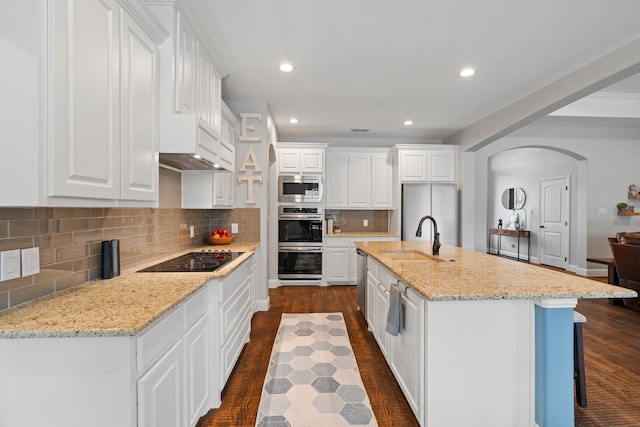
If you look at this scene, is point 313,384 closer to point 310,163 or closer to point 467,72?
point 467,72

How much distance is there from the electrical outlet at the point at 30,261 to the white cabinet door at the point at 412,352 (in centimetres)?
188

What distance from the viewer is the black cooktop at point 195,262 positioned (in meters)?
2.11

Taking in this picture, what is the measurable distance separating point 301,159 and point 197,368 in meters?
3.92

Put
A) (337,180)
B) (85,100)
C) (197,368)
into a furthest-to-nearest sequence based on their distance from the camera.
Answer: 1. (337,180)
2. (197,368)
3. (85,100)

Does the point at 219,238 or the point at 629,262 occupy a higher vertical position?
the point at 219,238

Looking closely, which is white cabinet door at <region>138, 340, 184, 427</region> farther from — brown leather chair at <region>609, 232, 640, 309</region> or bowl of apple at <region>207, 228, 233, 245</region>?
brown leather chair at <region>609, 232, 640, 309</region>

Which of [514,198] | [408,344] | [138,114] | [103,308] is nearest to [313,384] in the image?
[408,344]

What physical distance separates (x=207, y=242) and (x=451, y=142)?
473 cm

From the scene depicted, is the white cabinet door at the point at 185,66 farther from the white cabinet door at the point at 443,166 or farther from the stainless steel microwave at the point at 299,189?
the white cabinet door at the point at 443,166

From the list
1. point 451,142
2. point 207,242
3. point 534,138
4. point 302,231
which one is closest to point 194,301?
point 207,242

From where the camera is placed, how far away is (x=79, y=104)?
3.93 ft

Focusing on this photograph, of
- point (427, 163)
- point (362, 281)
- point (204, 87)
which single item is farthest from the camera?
point (427, 163)

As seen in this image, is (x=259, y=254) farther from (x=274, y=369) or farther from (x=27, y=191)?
(x=27, y=191)

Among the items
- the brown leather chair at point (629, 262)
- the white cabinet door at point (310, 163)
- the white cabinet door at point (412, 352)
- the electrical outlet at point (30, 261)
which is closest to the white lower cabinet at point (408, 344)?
the white cabinet door at point (412, 352)
